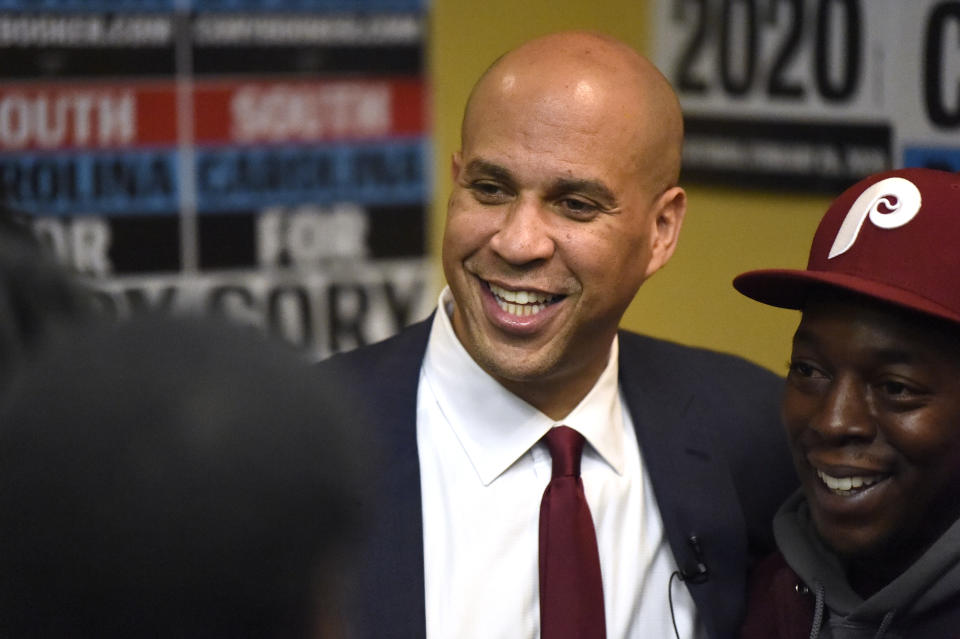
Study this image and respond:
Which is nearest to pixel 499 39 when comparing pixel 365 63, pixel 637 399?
pixel 365 63

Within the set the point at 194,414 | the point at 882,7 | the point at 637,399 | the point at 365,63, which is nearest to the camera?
the point at 194,414

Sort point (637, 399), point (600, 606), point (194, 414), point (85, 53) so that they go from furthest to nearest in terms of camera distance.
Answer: point (85, 53) < point (637, 399) < point (600, 606) < point (194, 414)

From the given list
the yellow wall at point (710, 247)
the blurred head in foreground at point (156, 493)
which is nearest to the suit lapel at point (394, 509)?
the blurred head in foreground at point (156, 493)

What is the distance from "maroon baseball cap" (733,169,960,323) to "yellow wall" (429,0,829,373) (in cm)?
166

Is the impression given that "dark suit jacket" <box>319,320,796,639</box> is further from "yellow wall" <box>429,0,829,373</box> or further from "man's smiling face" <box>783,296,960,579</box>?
"yellow wall" <box>429,0,829,373</box>

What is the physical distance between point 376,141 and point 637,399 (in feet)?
4.30

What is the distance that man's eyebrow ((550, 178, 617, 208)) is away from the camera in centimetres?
Answer: 216

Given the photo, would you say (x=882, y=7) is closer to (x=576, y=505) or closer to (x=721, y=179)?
(x=721, y=179)

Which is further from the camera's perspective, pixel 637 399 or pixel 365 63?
pixel 365 63

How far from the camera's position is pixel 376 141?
3.40 m

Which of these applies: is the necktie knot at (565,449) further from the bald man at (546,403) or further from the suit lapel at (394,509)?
the suit lapel at (394,509)

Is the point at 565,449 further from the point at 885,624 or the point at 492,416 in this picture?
the point at 885,624

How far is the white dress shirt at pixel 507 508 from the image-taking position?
209 cm

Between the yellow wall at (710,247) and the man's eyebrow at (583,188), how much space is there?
55.6 inches
